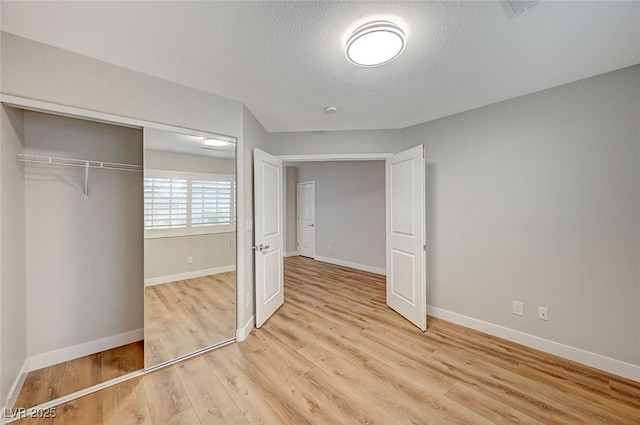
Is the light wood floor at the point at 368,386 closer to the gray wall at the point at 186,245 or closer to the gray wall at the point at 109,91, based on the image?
the gray wall at the point at 109,91

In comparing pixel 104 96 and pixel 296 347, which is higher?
pixel 104 96

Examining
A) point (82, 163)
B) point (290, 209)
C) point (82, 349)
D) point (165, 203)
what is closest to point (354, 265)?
point (290, 209)

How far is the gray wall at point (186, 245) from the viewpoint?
7.08 feet

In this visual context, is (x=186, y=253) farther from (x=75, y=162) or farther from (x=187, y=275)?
(x=75, y=162)

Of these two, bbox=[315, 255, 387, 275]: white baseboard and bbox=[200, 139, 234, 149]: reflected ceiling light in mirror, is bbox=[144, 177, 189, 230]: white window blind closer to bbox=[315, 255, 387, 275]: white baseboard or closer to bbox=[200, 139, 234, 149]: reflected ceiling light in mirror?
bbox=[200, 139, 234, 149]: reflected ceiling light in mirror

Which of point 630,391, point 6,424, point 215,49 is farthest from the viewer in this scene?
point 630,391

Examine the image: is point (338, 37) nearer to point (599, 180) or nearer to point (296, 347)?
point (599, 180)

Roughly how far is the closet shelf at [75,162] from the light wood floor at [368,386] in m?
1.83

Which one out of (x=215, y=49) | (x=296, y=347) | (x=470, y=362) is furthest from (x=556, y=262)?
(x=215, y=49)

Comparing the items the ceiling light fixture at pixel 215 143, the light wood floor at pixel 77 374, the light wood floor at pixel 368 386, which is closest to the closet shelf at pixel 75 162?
the ceiling light fixture at pixel 215 143

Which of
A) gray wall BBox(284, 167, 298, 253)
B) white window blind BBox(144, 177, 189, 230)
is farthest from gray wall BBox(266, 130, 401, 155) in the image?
gray wall BBox(284, 167, 298, 253)

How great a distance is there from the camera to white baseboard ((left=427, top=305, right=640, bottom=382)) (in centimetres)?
195

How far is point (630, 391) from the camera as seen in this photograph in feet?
5.91

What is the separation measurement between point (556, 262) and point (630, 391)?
98 centimetres
